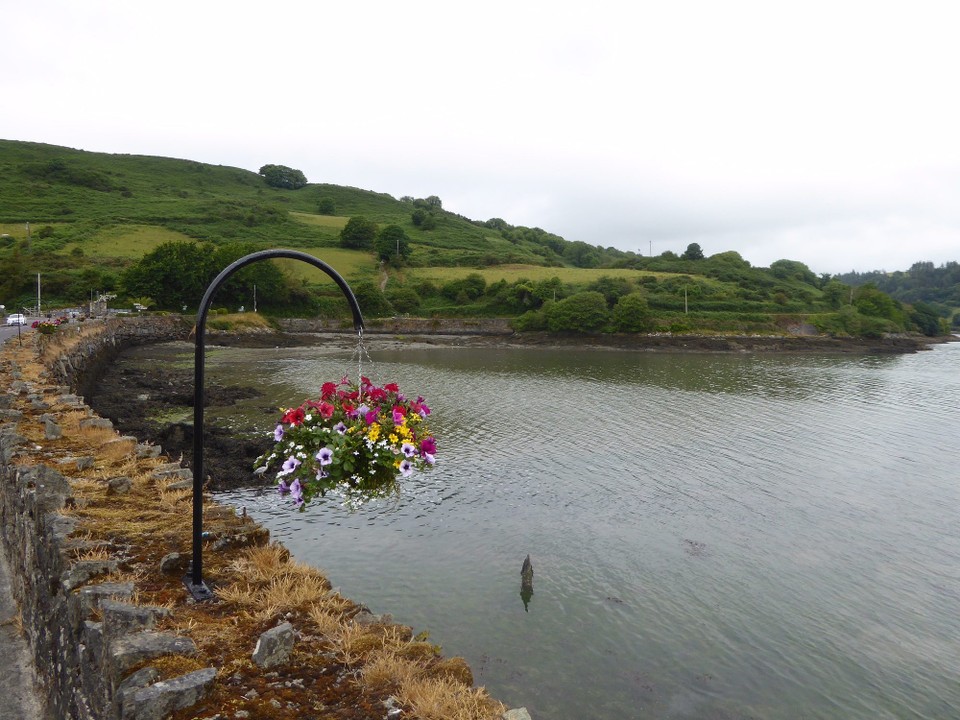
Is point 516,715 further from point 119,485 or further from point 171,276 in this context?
point 171,276

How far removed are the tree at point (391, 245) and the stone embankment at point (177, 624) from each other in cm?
11503

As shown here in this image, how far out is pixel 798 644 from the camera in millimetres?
10977

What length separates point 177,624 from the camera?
5.31 meters

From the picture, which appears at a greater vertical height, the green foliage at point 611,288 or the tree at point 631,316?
the green foliage at point 611,288

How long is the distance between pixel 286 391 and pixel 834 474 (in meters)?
27.4

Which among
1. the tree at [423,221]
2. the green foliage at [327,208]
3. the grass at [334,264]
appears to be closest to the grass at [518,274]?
the grass at [334,264]

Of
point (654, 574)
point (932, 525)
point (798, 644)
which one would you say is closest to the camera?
point (798, 644)

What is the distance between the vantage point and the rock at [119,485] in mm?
8422

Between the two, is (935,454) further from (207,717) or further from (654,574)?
(207,717)

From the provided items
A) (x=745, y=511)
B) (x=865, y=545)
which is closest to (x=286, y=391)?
(x=745, y=511)

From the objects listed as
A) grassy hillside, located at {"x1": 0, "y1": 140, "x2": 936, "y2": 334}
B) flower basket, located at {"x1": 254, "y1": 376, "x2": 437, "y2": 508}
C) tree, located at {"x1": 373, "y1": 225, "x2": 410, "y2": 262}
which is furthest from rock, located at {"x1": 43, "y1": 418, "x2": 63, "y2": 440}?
tree, located at {"x1": 373, "y1": 225, "x2": 410, "y2": 262}

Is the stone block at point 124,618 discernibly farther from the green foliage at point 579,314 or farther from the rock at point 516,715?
the green foliage at point 579,314

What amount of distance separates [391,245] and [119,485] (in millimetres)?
118629

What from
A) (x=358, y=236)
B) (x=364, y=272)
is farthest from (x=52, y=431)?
(x=358, y=236)
